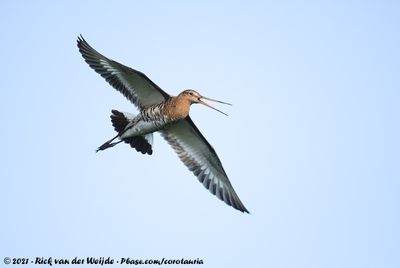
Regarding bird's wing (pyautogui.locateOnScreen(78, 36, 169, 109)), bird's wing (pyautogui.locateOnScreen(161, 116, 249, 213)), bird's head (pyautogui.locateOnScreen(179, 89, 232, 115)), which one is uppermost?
bird's wing (pyautogui.locateOnScreen(78, 36, 169, 109))

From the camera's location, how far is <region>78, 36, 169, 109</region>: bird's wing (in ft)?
48.1

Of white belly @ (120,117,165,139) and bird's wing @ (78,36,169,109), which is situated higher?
bird's wing @ (78,36,169,109)

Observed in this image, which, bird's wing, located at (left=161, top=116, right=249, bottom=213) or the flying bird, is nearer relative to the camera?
the flying bird

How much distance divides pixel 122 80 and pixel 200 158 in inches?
95.5

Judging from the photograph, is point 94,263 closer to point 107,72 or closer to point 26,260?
point 26,260

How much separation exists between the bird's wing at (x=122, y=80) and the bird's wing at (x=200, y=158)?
740 mm

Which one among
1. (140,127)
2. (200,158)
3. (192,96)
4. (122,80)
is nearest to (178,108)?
(192,96)

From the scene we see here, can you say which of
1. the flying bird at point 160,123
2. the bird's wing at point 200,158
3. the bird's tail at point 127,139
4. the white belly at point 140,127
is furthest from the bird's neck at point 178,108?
the bird's tail at point 127,139

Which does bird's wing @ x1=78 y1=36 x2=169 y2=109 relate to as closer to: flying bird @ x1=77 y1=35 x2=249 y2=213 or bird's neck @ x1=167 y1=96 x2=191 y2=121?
flying bird @ x1=77 y1=35 x2=249 y2=213

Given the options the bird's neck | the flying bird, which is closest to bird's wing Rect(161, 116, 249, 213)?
the flying bird

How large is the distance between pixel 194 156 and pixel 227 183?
38.2 inches

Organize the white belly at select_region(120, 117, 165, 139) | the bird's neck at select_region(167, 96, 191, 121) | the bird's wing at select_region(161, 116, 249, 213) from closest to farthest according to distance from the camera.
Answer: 1. the bird's neck at select_region(167, 96, 191, 121)
2. the white belly at select_region(120, 117, 165, 139)
3. the bird's wing at select_region(161, 116, 249, 213)

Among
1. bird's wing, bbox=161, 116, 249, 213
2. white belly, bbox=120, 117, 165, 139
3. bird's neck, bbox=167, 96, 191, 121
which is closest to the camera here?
bird's neck, bbox=167, 96, 191, 121

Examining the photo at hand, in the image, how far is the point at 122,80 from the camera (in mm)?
14898
